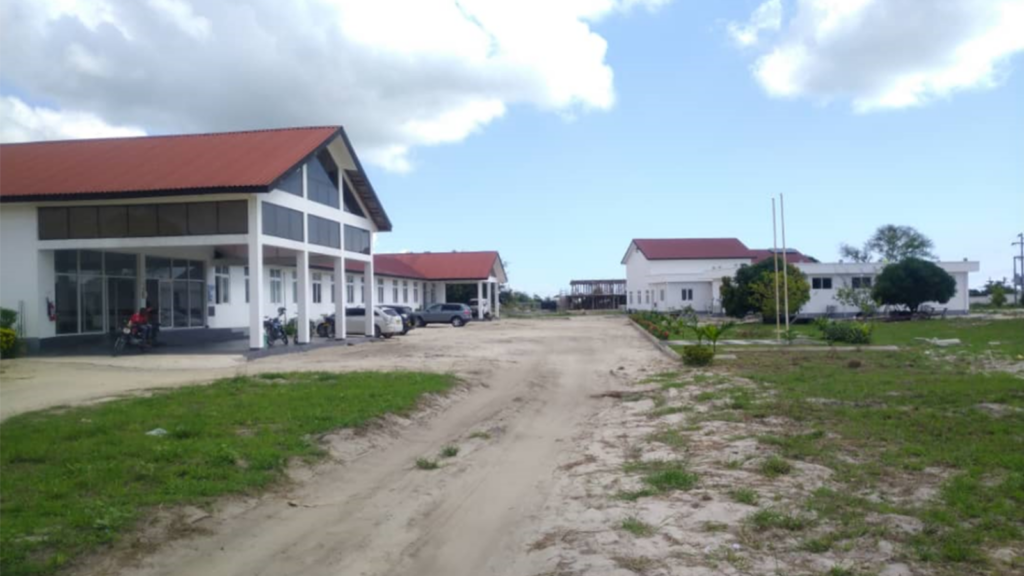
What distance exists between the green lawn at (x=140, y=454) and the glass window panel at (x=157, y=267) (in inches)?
645

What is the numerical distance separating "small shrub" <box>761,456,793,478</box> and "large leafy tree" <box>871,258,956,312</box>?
137 feet

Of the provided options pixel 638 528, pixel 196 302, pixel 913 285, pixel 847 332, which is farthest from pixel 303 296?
pixel 913 285

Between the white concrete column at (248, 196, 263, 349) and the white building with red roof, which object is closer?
the white concrete column at (248, 196, 263, 349)

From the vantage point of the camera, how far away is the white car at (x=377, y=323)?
36.1 m

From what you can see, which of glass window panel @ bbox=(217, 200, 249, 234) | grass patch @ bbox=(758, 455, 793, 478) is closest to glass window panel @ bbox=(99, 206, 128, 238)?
glass window panel @ bbox=(217, 200, 249, 234)

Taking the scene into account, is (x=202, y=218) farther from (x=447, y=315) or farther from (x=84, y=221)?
(x=447, y=315)

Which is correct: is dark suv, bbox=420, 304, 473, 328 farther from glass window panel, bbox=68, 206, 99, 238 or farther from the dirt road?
the dirt road

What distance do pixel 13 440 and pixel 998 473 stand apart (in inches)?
417

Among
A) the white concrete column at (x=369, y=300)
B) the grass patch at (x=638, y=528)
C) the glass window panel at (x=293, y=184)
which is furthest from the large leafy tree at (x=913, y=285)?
the grass patch at (x=638, y=528)

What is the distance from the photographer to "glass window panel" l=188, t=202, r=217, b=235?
79.9 feet

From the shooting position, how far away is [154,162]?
26.9 meters

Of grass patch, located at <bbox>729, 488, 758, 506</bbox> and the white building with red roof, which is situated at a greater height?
the white building with red roof

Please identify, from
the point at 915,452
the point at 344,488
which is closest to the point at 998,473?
the point at 915,452

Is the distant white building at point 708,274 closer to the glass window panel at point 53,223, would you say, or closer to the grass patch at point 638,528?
the glass window panel at point 53,223
